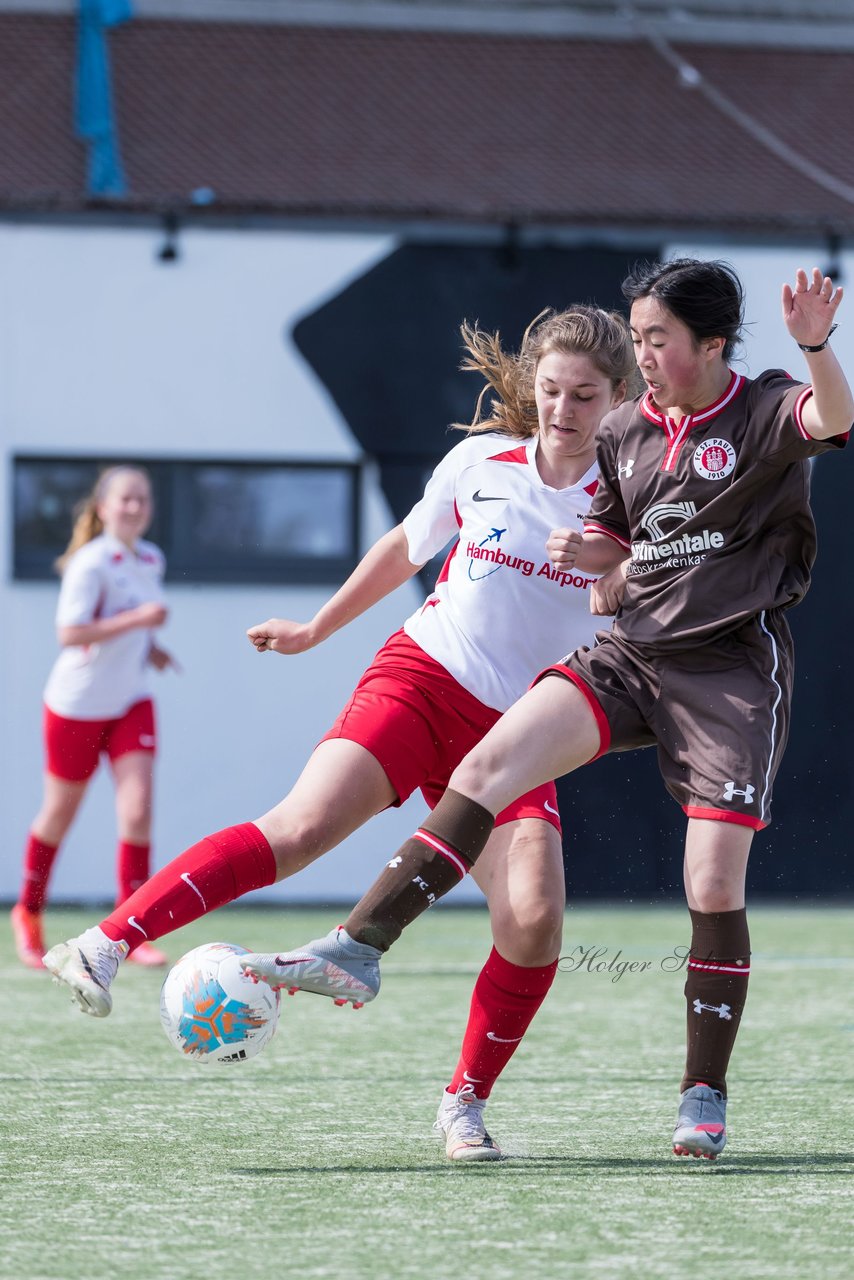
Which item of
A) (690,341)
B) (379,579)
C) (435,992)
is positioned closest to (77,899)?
(435,992)

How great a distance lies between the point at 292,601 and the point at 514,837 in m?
7.22

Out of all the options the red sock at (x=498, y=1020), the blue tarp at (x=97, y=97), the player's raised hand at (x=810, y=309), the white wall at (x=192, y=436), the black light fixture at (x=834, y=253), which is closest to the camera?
the player's raised hand at (x=810, y=309)

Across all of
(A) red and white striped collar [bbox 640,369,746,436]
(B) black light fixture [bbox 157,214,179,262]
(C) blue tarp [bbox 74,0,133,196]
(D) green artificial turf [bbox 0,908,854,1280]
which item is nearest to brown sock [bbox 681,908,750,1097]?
(D) green artificial turf [bbox 0,908,854,1280]

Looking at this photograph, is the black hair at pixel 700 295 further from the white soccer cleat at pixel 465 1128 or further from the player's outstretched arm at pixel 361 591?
the white soccer cleat at pixel 465 1128

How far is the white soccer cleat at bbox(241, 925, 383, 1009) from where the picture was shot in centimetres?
319

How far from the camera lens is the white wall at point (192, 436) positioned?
34.6 feet

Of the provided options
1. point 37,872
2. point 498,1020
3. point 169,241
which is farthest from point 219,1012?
point 169,241

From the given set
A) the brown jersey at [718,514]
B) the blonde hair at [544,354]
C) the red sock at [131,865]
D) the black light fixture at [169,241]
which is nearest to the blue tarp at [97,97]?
the black light fixture at [169,241]

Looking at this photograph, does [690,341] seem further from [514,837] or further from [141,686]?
[141,686]

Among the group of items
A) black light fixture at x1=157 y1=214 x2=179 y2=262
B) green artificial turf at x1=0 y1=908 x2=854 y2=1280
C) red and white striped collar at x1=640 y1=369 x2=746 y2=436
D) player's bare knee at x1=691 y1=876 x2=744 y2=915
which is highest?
black light fixture at x1=157 y1=214 x2=179 y2=262

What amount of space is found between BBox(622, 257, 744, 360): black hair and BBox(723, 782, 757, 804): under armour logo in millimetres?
860

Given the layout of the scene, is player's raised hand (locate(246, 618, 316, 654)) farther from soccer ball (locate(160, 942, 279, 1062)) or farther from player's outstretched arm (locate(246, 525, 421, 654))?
soccer ball (locate(160, 942, 279, 1062))

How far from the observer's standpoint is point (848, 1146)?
361 cm

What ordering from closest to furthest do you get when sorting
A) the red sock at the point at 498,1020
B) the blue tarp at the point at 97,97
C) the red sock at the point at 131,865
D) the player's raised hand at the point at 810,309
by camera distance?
the player's raised hand at the point at 810,309 < the red sock at the point at 498,1020 < the red sock at the point at 131,865 < the blue tarp at the point at 97,97
